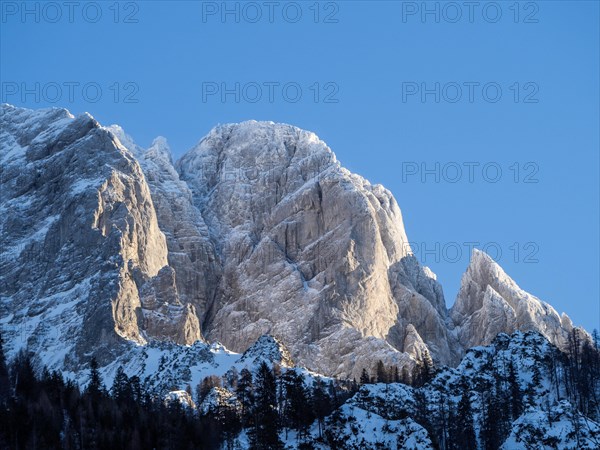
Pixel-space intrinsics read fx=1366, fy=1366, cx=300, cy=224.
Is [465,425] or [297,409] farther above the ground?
[465,425]

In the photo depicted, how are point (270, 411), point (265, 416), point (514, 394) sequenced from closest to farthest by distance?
1. point (265, 416)
2. point (270, 411)
3. point (514, 394)

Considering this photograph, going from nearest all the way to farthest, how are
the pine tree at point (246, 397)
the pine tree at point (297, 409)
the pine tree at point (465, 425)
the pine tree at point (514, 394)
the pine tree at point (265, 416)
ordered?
the pine tree at point (265, 416) < the pine tree at point (297, 409) < the pine tree at point (465, 425) < the pine tree at point (246, 397) < the pine tree at point (514, 394)

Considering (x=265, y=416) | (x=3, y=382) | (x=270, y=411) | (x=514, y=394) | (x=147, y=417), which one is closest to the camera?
(x=265, y=416)

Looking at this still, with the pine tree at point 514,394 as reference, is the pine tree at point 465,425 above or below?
below

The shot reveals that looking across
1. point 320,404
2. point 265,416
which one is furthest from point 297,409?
point 320,404

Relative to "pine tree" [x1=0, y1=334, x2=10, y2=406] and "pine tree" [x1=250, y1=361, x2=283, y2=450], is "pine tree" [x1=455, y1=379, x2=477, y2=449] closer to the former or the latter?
"pine tree" [x1=250, y1=361, x2=283, y2=450]

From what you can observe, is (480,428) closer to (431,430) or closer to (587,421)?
(431,430)

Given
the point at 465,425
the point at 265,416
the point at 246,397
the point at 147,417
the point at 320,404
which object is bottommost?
the point at 265,416

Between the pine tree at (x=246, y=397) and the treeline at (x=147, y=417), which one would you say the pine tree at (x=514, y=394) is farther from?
the pine tree at (x=246, y=397)

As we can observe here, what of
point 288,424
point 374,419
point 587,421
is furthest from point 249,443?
point 587,421

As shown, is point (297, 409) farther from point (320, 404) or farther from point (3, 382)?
point (3, 382)

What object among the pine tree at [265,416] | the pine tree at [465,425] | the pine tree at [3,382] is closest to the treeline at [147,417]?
the pine tree at [265,416]

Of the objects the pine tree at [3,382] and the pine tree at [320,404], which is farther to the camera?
the pine tree at [3,382]

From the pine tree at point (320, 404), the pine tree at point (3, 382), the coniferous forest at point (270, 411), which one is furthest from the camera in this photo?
the pine tree at point (3, 382)
